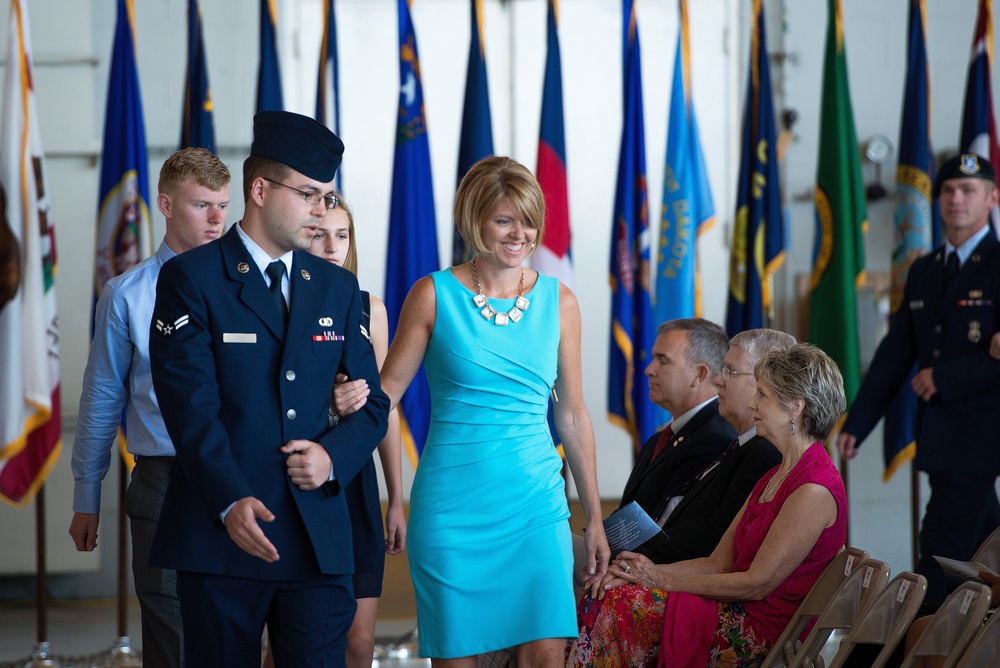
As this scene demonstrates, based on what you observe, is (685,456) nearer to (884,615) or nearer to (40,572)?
(884,615)

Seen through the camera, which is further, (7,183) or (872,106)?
(872,106)

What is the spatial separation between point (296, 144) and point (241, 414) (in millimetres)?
483

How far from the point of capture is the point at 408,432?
15.2ft

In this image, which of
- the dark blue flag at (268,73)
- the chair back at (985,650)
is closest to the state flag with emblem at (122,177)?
the dark blue flag at (268,73)

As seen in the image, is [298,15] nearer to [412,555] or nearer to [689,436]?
[689,436]

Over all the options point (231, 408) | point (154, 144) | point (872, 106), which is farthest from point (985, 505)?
point (154, 144)

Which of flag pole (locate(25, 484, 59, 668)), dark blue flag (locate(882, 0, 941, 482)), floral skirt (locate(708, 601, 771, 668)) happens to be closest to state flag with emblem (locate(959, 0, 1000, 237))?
dark blue flag (locate(882, 0, 941, 482))

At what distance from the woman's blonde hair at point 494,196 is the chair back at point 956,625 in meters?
1.17

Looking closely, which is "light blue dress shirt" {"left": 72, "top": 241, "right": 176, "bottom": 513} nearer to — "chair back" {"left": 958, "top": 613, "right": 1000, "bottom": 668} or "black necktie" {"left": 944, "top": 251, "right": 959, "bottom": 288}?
"chair back" {"left": 958, "top": 613, "right": 1000, "bottom": 668}

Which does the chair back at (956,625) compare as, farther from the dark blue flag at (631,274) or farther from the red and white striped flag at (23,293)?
the red and white striped flag at (23,293)

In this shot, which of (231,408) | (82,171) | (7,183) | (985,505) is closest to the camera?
(231,408)

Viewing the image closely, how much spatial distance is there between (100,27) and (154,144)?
0.64m

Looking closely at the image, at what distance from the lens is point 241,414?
75.9 inches

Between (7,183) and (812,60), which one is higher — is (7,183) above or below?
below
